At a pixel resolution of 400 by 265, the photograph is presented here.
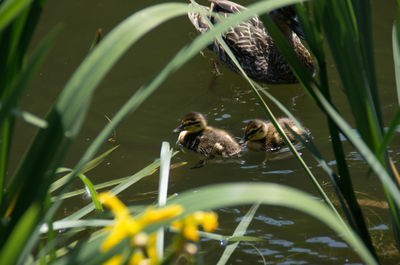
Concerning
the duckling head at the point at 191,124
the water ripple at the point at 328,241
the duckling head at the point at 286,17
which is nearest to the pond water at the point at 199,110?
the water ripple at the point at 328,241

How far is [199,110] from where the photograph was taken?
12.8 feet

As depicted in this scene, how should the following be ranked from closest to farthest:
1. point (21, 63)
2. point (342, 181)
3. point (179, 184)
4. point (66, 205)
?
1. point (21, 63)
2. point (342, 181)
3. point (66, 205)
4. point (179, 184)

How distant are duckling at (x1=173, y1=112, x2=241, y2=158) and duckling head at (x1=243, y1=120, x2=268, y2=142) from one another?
0.09m

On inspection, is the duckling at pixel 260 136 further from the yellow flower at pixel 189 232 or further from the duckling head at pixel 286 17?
the yellow flower at pixel 189 232

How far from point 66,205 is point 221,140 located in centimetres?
104

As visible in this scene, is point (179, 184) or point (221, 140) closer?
point (179, 184)

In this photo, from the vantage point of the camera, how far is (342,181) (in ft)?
4.98

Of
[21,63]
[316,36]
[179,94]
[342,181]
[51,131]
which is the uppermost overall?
[21,63]

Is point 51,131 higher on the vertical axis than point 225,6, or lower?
higher

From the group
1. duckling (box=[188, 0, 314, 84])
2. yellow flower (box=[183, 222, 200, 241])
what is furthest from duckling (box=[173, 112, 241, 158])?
yellow flower (box=[183, 222, 200, 241])

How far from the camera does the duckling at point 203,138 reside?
11.4ft

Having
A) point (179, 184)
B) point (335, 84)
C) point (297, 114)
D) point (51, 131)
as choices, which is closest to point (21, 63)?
point (51, 131)

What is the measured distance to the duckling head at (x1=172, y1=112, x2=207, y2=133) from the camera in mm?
3492

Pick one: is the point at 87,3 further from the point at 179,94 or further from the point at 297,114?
the point at 297,114
